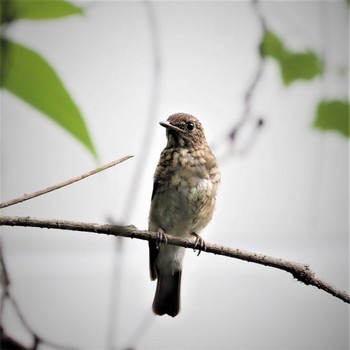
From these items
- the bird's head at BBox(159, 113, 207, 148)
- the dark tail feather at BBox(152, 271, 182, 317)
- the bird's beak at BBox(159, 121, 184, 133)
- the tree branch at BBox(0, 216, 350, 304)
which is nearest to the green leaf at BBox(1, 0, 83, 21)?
the tree branch at BBox(0, 216, 350, 304)

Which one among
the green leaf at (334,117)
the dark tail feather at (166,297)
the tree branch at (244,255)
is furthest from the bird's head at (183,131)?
the green leaf at (334,117)

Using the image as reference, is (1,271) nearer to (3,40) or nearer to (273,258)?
(3,40)

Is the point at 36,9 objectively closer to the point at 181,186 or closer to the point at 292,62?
the point at 292,62

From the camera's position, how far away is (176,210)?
241 cm

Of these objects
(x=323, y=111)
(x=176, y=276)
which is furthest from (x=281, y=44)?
(x=176, y=276)

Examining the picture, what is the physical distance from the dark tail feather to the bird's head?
0.82 metres

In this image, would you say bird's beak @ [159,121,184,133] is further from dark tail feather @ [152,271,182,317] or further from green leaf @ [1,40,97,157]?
green leaf @ [1,40,97,157]

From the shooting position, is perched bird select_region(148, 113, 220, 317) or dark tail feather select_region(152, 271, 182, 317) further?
dark tail feather select_region(152, 271, 182, 317)

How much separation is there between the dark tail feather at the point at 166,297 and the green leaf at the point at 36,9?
2.06 meters

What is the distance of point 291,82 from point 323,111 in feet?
0.43

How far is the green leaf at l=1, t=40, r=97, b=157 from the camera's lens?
22.3 inches

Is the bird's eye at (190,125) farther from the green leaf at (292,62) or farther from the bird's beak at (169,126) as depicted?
the green leaf at (292,62)

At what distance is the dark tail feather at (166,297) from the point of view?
252 centimetres

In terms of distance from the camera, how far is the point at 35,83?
0.57m
